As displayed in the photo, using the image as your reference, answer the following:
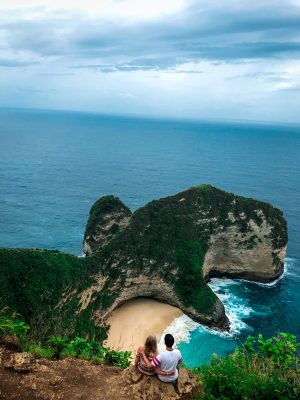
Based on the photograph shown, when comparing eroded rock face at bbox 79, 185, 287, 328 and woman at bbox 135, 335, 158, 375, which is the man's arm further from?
eroded rock face at bbox 79, 185, 287, 328

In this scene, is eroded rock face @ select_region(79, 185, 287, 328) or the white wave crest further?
eroded rock face @ select_region(79, 185, 287, 328)

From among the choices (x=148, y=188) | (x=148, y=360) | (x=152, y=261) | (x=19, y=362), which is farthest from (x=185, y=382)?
(x=148, y=188)

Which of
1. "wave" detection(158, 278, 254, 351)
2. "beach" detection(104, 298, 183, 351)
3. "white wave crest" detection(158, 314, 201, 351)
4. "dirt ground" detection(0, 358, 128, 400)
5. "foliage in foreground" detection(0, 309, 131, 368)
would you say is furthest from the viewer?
"wave" detection(158, 278, 254, 351)

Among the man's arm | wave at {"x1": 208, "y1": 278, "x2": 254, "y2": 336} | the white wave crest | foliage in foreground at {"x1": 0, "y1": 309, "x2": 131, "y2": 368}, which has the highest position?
the man's arm

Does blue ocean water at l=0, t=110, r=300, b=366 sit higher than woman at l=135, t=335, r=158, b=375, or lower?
lower

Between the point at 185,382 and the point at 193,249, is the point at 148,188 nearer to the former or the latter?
the point at 193,249

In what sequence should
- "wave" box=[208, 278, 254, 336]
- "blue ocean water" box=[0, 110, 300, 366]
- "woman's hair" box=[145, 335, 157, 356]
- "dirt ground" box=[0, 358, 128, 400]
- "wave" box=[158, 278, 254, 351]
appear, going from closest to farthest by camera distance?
"dirt ground" box=[0, 358, 128, 400]
"woman's hair" box=[145, 335, 157, 356]
"wave" box=[158, 278, 254, 351]
"wave" box=[208, 278, 254, 336]
"blue ocean water" box=[0, 110, 300, 366]

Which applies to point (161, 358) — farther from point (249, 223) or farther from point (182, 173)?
point (182, 173)

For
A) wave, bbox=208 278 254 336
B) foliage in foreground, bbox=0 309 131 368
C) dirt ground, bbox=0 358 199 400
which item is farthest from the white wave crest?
dirt ground, bbox=0 358 199 400
